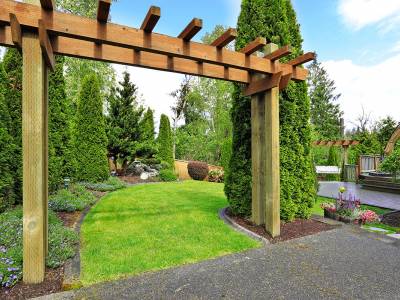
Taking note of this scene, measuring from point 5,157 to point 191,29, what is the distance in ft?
14.3

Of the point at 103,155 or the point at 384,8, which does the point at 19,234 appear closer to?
the point at 103,155

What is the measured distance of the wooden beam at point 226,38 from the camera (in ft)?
10.4

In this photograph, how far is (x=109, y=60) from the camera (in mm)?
3283

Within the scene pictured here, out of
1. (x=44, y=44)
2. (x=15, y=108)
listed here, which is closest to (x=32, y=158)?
(x=44, y=44)

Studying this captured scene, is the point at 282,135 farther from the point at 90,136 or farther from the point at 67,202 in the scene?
the point at 90,136

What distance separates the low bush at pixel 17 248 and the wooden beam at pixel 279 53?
151 inches

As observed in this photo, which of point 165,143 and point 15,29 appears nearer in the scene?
point 15,29

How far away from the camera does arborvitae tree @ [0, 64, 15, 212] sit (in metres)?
4.88

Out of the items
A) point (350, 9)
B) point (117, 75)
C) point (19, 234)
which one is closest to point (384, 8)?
point (350, 9)

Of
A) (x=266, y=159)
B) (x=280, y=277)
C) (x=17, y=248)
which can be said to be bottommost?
(x=280, y=277)

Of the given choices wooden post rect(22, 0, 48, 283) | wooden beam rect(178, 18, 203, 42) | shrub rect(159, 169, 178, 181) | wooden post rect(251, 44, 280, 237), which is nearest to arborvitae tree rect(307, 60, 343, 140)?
shrub rect(159, 169, 178, 181)

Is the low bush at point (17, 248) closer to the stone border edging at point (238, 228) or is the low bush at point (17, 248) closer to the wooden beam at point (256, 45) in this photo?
the stone border edging at point (238, 228)

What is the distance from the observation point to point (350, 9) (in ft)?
29.7

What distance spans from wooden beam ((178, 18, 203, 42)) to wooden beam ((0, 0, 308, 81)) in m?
0.07
